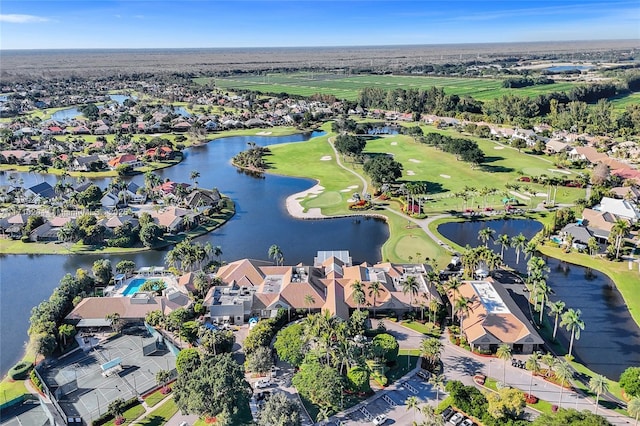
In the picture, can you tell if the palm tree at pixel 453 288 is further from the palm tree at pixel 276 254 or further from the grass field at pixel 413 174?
the palm tree at pixel 276 254

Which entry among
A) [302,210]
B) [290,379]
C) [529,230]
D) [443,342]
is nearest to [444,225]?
[529,230]

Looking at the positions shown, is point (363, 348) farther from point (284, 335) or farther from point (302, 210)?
point (302, 210)

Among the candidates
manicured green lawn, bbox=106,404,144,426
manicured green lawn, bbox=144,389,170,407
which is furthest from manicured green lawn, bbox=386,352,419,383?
manicured green lawn, bbox=106,404,144,426

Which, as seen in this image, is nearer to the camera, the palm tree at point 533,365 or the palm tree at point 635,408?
the palm tree at point 635,408

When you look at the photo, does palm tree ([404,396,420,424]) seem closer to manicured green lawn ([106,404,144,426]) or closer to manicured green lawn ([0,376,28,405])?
manicured green lawn ([106,404,144,426])

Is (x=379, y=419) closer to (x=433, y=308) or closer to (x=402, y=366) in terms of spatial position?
(x=402, y=366)

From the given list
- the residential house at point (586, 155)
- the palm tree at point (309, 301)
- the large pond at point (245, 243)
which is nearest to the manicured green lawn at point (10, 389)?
the large pond at point (245, 243)
